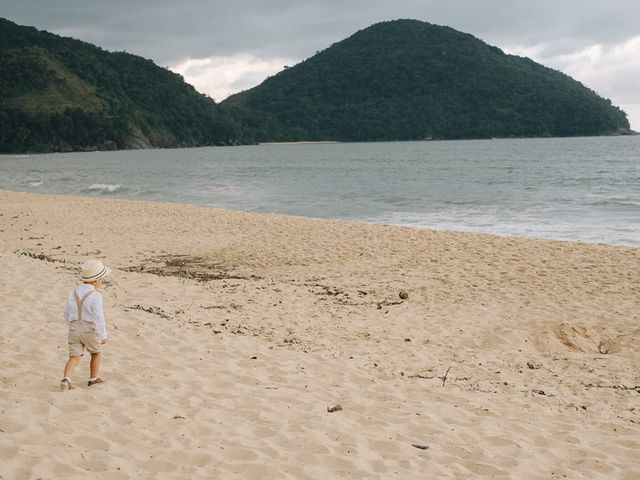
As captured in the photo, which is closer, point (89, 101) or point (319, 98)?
point (89, 101)

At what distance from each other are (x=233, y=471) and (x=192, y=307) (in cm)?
489

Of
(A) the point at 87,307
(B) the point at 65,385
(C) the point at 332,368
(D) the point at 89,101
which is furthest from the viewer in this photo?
(D) the point at 89,101

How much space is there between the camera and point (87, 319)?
525cm

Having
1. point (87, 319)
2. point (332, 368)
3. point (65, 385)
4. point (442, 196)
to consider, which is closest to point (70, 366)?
point (65, 385)

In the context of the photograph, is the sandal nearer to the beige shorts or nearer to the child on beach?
the child on beach

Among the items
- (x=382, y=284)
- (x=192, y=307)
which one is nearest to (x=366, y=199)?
(x=382, y=284)

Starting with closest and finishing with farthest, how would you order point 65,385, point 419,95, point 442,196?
point 65,385, point 442,196, point 419,95

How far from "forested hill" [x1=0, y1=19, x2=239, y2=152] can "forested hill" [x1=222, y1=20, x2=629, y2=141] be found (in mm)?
20591

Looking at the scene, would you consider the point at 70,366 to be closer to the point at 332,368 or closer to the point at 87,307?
the point at 87,307

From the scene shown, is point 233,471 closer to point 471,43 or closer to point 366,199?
point 366,199

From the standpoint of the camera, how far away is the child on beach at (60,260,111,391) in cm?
519

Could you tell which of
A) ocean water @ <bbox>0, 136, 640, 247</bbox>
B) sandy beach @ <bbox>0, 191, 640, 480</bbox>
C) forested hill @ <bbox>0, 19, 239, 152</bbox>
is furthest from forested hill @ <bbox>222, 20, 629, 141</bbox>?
sandy beach @ <bbox>0, 191, 640, 480</bbox>

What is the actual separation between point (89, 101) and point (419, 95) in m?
89.5

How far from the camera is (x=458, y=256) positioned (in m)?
13.1
